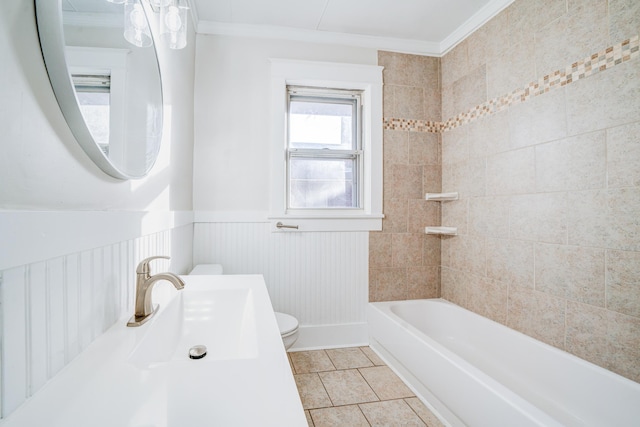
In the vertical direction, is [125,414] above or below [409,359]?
above

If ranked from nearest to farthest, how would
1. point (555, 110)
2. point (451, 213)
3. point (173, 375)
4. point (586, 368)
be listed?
1. point (173, 375)
2. point (586, 368)
3. point (555, 110)
4. point (451, 213)

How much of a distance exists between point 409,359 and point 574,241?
1.11 m

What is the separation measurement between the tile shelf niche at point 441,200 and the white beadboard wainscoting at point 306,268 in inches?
21.8

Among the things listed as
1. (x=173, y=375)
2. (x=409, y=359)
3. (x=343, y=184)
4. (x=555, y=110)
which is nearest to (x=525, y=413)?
(x=409, y=359)

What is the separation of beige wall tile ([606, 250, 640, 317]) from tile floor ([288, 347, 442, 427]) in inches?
40.0

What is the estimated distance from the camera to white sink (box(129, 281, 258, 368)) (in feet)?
2.71

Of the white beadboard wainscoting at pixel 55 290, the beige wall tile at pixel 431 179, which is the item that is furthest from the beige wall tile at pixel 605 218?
the white beadboard wainscoting at pixel 55 290

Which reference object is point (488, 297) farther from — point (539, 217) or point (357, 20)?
point (357, 20)

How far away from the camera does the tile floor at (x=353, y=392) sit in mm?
1616

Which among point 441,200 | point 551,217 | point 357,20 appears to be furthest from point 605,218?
point 357,20

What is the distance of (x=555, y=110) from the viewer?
167cm

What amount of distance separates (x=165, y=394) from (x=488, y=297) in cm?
217

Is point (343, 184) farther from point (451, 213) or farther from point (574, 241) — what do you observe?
point (574, 241)

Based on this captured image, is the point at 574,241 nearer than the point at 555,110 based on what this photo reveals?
Yes
